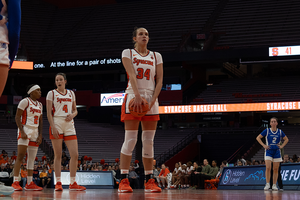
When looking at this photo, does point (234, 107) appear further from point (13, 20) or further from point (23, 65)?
point (13, 20)

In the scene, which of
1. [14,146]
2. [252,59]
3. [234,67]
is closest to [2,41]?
[14,146]

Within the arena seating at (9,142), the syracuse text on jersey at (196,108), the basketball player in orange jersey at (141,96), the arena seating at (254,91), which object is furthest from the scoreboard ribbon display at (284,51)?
the basketball player in orange jersey at (141,96)

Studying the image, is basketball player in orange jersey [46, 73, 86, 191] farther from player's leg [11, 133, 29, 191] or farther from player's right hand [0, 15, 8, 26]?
player's right hand [0, 15, 8, 26]

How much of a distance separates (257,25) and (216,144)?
33.0ft

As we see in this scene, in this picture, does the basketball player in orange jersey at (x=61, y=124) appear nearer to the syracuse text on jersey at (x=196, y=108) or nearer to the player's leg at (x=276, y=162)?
the player's leg at (x=276, y=162)

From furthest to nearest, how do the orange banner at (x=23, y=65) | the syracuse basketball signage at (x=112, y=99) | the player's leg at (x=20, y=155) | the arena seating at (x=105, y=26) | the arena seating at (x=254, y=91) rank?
the arena seating at (x=105, y=26) → the orange banner at (x=23, y=65) → the syracuse basketball signage at (x=112, y=99) → the arena seating at (x=254, y=91) → the player's leg at (x=20, y=155)

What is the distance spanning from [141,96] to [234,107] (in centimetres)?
2140

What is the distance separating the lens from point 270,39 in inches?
1061

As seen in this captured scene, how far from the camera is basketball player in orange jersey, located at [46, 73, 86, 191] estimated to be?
249 inches

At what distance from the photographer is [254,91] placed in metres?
27.0

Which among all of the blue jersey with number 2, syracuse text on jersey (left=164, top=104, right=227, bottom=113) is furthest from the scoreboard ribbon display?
the blue jersey with number 2

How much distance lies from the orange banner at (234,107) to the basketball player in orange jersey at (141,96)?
20.8 meters

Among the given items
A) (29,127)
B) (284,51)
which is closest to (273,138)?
(29,127)

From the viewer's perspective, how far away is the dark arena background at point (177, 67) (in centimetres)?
2560
